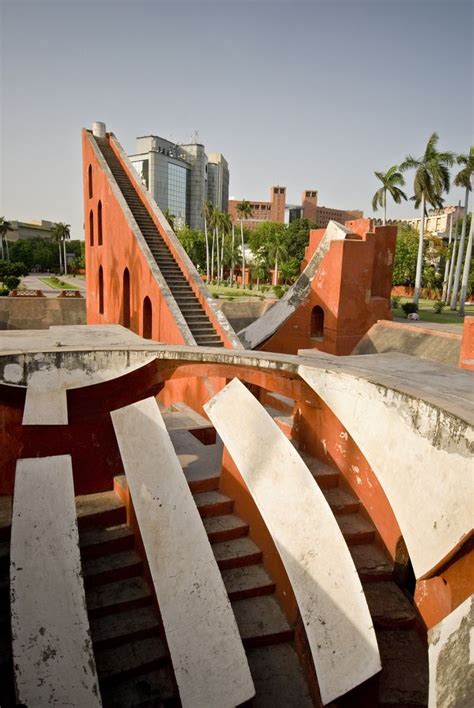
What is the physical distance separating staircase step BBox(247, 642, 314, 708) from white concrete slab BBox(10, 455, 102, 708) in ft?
6.79

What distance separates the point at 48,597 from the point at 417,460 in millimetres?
3685

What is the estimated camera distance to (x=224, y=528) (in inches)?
267

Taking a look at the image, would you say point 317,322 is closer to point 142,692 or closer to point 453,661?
point 142,692

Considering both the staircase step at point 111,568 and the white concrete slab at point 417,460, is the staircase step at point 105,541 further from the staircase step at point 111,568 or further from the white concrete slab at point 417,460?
the white concrete slab at point 417,460

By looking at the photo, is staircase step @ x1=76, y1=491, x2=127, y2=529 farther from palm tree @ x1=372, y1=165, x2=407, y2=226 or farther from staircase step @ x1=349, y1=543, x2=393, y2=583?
palm tree @ x1=372, y1=165, x2=407, y2=226

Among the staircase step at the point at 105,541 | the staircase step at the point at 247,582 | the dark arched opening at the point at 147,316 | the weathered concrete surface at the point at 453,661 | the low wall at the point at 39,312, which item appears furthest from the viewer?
the low wall at the point at 39,312

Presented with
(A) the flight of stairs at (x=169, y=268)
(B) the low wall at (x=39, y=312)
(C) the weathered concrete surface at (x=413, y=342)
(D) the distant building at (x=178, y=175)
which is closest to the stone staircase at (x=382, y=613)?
(A) the flight of stairs at (x=169, y=268)

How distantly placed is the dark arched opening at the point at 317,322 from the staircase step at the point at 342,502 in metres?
9.05

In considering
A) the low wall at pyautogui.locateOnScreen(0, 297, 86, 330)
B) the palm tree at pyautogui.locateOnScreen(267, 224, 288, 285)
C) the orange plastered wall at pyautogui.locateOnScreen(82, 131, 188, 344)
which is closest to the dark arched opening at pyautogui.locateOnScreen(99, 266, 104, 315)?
the orange plastered wall at pyautogui.locateOnScreen(82, 131, 188, 344)

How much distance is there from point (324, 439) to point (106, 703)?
4283 mm

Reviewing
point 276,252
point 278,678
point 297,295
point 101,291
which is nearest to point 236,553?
point 278,678

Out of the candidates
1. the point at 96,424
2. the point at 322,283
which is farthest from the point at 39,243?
the point at 96,424

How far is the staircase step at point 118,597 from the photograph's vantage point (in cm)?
581

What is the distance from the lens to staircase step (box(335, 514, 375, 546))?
6.62m
